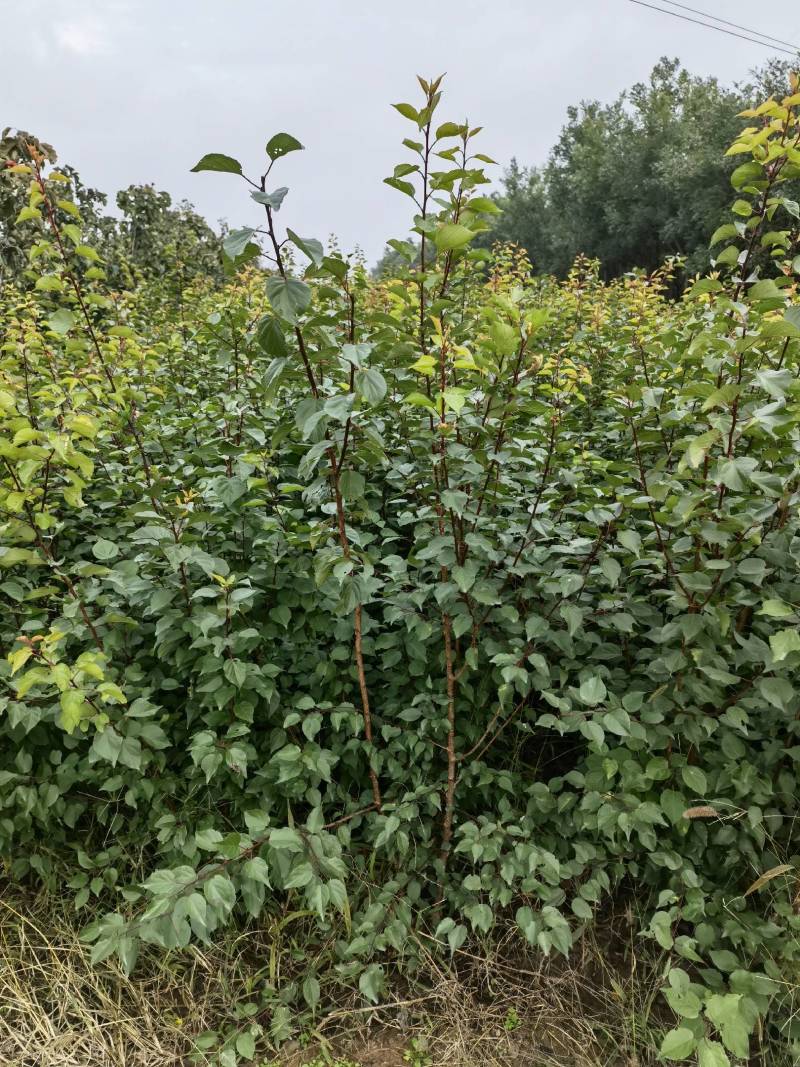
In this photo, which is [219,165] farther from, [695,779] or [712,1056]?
[712,1056]

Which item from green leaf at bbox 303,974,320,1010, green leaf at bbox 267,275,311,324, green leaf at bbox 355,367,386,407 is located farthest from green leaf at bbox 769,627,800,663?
green leaf at bbox 303,974,320,1010

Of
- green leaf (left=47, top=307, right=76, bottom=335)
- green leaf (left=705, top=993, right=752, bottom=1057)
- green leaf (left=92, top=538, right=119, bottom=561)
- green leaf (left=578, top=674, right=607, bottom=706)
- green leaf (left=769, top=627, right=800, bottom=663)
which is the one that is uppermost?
green leaf (left=47, top=307, right=76, bottom=335)

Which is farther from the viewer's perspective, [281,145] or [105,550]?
[105,550]

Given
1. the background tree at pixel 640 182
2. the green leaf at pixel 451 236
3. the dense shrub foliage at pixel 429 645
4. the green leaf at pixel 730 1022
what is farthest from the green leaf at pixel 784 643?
the background tree at pixel 640 182

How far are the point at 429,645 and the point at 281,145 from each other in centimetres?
134

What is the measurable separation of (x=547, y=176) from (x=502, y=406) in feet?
116

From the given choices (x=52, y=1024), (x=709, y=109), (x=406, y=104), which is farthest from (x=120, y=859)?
(x=709, y=109)

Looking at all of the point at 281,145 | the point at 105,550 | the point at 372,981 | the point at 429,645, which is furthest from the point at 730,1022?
the point at 281,145

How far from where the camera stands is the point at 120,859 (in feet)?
6.75

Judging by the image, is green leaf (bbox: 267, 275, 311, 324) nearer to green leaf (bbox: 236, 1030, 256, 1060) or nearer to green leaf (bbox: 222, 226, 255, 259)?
green leaf (bbox: 222, 226, 255, 259)

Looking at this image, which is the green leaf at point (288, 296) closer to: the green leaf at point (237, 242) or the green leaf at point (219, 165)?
the green leaf at point (237, 242)

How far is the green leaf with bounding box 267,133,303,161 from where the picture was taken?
3.84 ft

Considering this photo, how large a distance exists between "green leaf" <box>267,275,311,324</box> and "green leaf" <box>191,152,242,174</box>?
204 mm

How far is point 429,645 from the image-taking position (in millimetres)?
1981
